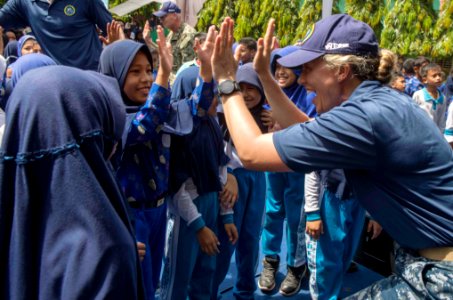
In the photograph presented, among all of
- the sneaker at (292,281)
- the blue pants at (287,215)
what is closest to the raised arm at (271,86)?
the blue pants at (287,215)

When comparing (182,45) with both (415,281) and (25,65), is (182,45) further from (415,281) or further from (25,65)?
(415,281)

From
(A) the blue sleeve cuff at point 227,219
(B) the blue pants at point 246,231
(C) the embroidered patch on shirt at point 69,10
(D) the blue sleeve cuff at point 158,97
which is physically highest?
(C) the embroidered patch on shirt at point 69,10

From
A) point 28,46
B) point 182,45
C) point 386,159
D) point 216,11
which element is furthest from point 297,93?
point 216,11

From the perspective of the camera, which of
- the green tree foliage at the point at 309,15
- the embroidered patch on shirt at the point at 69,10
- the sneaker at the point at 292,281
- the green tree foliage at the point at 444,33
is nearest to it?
the sneaker at the point at 292,281

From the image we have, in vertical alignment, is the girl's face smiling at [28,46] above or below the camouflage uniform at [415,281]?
above

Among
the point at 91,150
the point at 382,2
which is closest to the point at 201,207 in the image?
the point at 91,150

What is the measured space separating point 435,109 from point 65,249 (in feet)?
19.5

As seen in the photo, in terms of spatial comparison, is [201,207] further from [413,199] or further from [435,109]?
[435,109]

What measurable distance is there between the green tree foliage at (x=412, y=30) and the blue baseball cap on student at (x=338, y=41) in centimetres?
1582

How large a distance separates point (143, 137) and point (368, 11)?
16911 mm

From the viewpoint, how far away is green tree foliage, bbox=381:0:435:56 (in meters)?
16.1

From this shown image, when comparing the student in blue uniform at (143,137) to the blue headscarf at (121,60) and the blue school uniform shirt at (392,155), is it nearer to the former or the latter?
the blue headscarf at (121,60)

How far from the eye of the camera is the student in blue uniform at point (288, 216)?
11.5 ft

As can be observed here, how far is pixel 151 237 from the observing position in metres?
2.35
